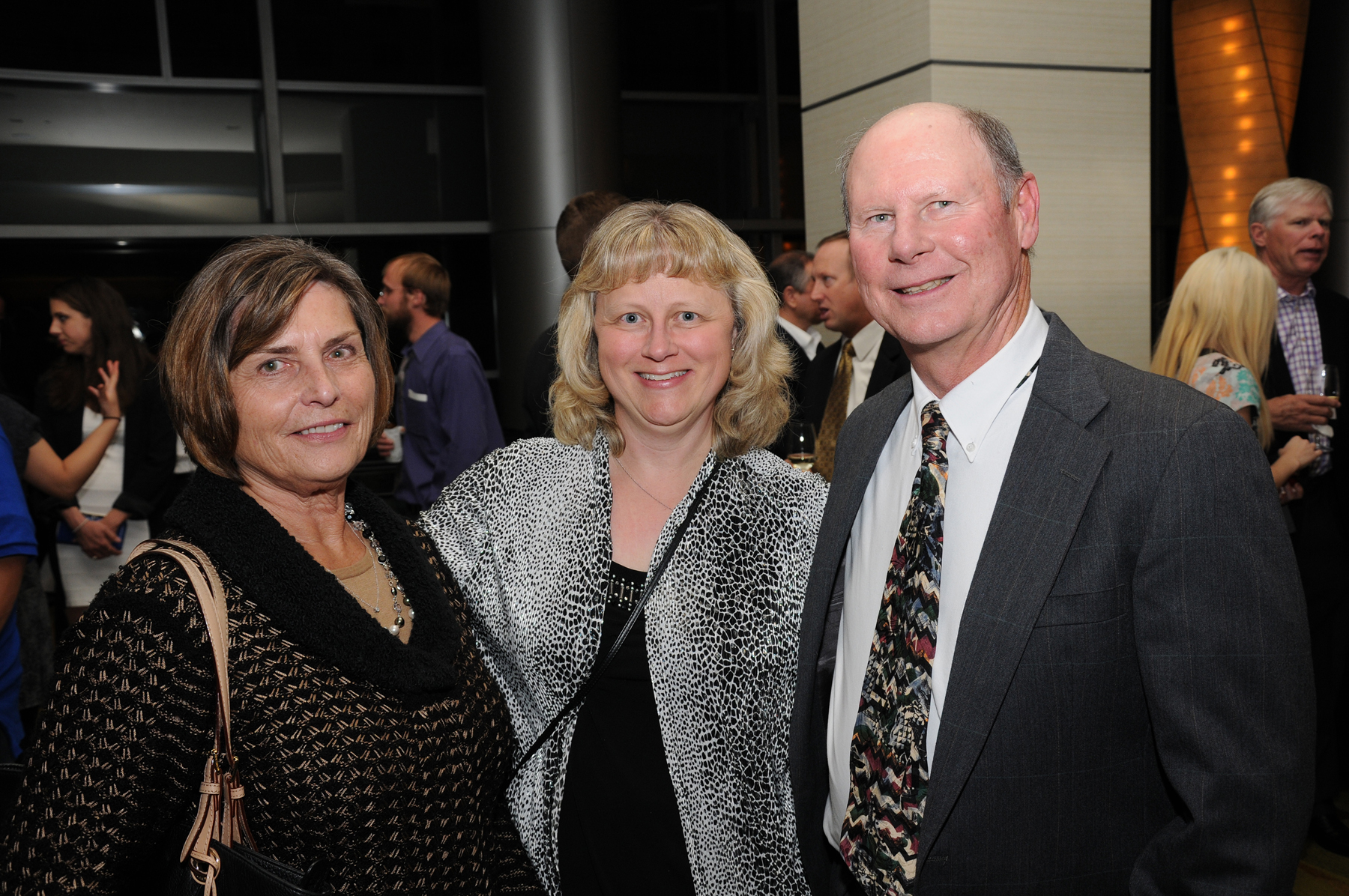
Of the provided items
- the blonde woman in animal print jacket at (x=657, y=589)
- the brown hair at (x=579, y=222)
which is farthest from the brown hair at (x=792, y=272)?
the blonde woman in animal print jacket at (x=657, y=589)

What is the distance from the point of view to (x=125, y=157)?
253 inches

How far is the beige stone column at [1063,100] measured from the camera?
3059 mm

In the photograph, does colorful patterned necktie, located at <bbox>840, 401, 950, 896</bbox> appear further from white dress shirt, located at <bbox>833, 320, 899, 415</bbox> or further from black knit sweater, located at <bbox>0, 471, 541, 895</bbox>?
white dress shirt, located at <bbox>833, 320, 899, 415</bbox>

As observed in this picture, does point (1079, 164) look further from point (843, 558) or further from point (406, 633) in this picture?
point (406, 633)

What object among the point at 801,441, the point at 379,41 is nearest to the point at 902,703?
the point at 801,441

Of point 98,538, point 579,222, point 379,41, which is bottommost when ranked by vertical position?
point 98,538

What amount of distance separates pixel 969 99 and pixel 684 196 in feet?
15.1

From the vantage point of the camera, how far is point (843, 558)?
166cm

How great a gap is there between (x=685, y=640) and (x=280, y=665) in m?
0.75

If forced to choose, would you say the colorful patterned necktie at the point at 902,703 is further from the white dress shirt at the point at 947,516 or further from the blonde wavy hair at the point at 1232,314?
the blonde wavy hair at the point at 1232,314

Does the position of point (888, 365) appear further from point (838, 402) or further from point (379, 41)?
point (379, 41)

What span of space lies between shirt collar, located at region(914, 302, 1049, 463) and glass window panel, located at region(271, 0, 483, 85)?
6512 millimetres

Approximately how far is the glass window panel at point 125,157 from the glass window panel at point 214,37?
17cm

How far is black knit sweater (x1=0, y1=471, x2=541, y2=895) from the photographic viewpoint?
1.15 metres
